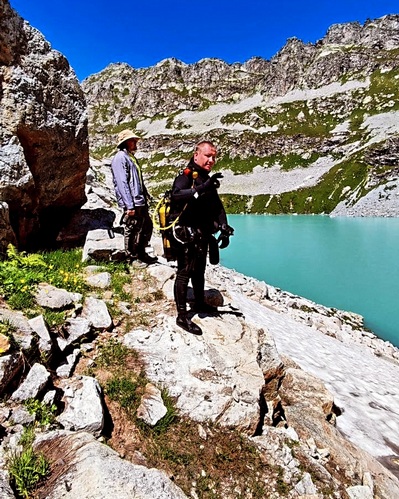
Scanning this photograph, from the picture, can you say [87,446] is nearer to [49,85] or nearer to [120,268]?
[120,268]

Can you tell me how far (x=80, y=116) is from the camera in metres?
12.9

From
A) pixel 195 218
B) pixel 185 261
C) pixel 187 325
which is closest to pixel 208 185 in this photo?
pixel 195 218

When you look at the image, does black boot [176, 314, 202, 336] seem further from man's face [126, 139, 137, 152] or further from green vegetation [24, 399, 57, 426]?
man's face [126, 139, 137, 152]

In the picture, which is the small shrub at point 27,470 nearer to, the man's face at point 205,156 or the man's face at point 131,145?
the man's face at point 205,156

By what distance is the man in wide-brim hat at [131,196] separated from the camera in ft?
31.1

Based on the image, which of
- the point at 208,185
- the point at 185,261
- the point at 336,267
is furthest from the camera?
the point at 336,267

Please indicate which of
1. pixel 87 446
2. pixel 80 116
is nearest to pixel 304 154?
pixel 80 116

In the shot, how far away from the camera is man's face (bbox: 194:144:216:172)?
6.48m

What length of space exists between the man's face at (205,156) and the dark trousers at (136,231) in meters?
3.83

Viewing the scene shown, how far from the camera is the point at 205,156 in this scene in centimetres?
652

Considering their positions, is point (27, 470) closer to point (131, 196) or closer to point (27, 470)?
point (27, 470)

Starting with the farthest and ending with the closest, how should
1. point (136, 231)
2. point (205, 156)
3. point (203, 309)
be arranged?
point (136, 231) → point (203, 309) → point (205, 156)

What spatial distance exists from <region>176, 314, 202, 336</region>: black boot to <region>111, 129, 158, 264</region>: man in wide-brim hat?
3.92 metres

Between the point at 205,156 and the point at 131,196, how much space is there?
3781 millimetres
